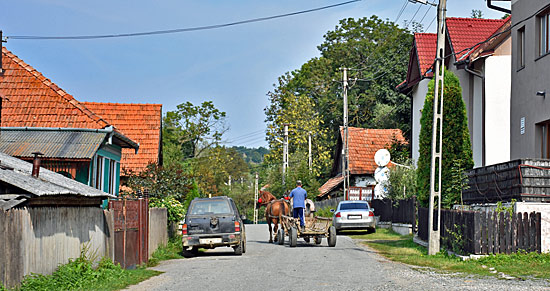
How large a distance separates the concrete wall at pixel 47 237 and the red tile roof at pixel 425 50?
77.9ft

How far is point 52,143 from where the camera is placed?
20.8 m

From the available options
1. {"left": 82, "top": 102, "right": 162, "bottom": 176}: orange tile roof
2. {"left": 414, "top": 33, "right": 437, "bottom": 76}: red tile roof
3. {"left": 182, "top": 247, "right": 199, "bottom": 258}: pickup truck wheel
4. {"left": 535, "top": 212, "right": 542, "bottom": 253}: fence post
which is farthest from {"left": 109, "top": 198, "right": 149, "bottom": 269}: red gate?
{"left": 414, "top": 33, "right": 437, "bottom": 76}: red tile roof

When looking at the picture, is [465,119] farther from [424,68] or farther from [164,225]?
[424,68]

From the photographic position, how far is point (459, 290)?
1201 centimetres

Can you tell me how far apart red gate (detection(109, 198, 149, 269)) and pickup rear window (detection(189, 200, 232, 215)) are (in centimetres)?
278

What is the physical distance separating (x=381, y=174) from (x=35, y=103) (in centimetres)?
1926

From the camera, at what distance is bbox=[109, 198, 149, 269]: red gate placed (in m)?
16.0

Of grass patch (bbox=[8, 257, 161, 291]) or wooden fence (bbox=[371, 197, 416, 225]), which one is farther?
wooden fence (bbox=[371, 197, 416, 225])

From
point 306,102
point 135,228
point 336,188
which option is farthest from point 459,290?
point 306,102

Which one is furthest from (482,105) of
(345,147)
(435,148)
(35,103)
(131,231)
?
(35,103)

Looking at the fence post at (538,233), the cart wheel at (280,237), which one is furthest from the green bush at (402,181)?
the fence post at (538,233)

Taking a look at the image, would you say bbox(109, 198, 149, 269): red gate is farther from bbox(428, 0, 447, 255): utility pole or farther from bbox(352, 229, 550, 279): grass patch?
bbox(428, 0, 447, 255): utility pole

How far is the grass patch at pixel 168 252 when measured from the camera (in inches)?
756

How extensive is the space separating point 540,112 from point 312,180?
34.4 m
